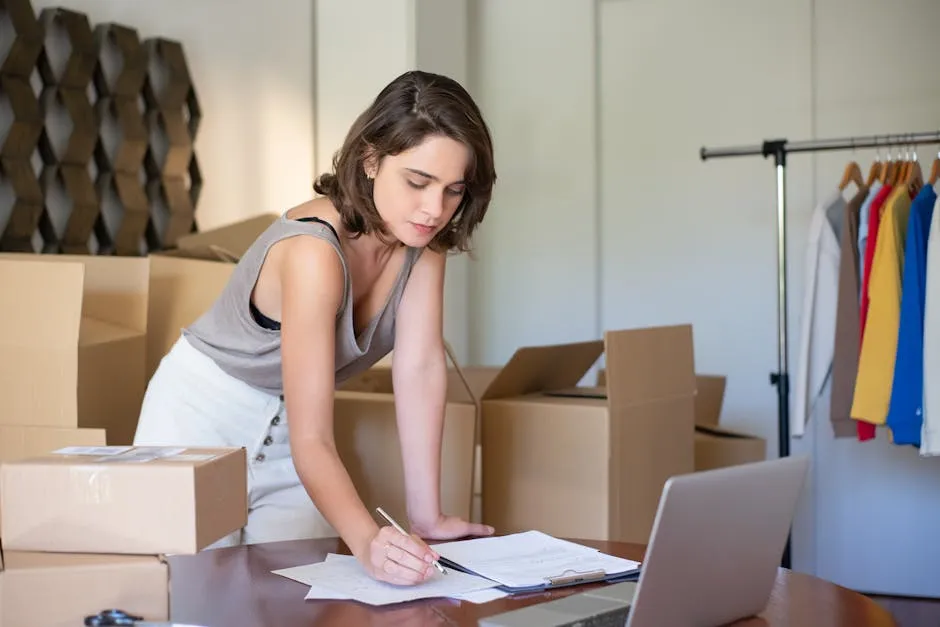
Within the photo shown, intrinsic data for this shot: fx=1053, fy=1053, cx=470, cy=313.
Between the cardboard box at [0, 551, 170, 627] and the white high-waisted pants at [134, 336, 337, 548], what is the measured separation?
710 millimetres

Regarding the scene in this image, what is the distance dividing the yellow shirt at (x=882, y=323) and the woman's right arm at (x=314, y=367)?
1892mm

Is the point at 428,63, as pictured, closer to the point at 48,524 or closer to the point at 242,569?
the point at 242,569

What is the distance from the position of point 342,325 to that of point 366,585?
48 centimetres

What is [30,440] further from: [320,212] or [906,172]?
[906,172]

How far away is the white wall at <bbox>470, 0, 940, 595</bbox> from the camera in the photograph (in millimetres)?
3750

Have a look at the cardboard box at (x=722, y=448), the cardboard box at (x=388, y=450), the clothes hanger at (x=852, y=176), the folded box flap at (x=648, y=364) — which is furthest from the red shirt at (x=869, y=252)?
the cardboard box at (x=388, y=450)

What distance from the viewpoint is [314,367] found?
137 cm

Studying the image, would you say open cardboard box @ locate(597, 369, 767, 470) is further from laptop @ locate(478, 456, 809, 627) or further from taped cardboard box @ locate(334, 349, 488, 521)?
laptop @ locate(478, 456, 809, 627)

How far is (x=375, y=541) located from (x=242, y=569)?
18 centimetres

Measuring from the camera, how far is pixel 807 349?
303cm

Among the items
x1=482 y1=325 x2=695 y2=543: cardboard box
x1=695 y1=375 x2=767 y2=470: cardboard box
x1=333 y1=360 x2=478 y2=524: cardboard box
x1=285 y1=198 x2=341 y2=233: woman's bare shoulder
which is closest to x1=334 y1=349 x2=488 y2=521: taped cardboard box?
x1=333 y1=360 x2=478 y2=524: cardboard box

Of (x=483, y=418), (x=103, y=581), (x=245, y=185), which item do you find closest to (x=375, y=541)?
(x=103, y=581)

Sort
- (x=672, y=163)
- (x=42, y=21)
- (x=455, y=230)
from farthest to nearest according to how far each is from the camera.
Result: (x=672, y=163) < (x=42, y=21) < (x=455, y=230)

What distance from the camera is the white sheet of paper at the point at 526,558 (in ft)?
3.90
